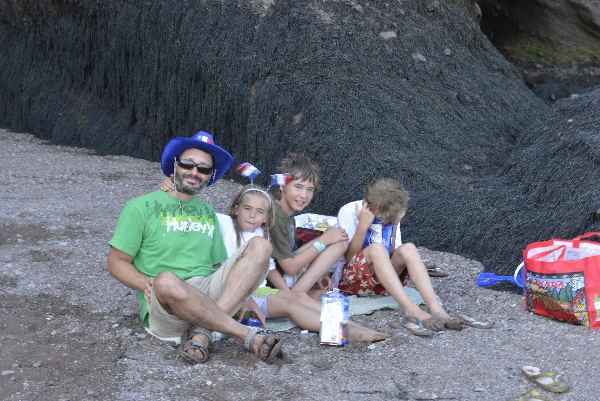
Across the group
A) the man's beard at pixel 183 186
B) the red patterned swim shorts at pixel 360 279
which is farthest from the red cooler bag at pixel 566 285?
the man's beard at pixel 183 186

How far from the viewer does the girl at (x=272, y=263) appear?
14.9 ft

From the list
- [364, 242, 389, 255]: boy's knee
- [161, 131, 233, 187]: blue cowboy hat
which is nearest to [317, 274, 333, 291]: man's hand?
[364, 242, 389, 255]: boy's knee

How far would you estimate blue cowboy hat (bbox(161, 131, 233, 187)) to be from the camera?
13.9ft

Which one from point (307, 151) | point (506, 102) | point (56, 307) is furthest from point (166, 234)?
point (506, 102)

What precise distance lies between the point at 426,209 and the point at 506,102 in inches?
135

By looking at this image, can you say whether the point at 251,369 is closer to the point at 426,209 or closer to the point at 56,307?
the point at 56,307

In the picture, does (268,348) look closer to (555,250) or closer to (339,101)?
(555,250)

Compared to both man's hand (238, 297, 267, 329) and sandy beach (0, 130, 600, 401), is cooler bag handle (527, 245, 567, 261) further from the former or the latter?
man's hand (238, 297, 267, 329)

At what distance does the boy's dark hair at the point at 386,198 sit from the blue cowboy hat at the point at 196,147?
1.09m

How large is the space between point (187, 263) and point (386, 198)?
4.67ft

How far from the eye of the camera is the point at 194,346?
3.96 m

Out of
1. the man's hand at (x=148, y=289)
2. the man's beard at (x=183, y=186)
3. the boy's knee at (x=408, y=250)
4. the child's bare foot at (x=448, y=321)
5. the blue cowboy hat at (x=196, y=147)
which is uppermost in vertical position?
the blue cowboy hat at (x=196, y=147)

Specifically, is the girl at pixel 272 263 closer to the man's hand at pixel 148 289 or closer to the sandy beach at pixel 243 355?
the sandy beach at pixel 243 355

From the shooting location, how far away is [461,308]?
16.7 ft
